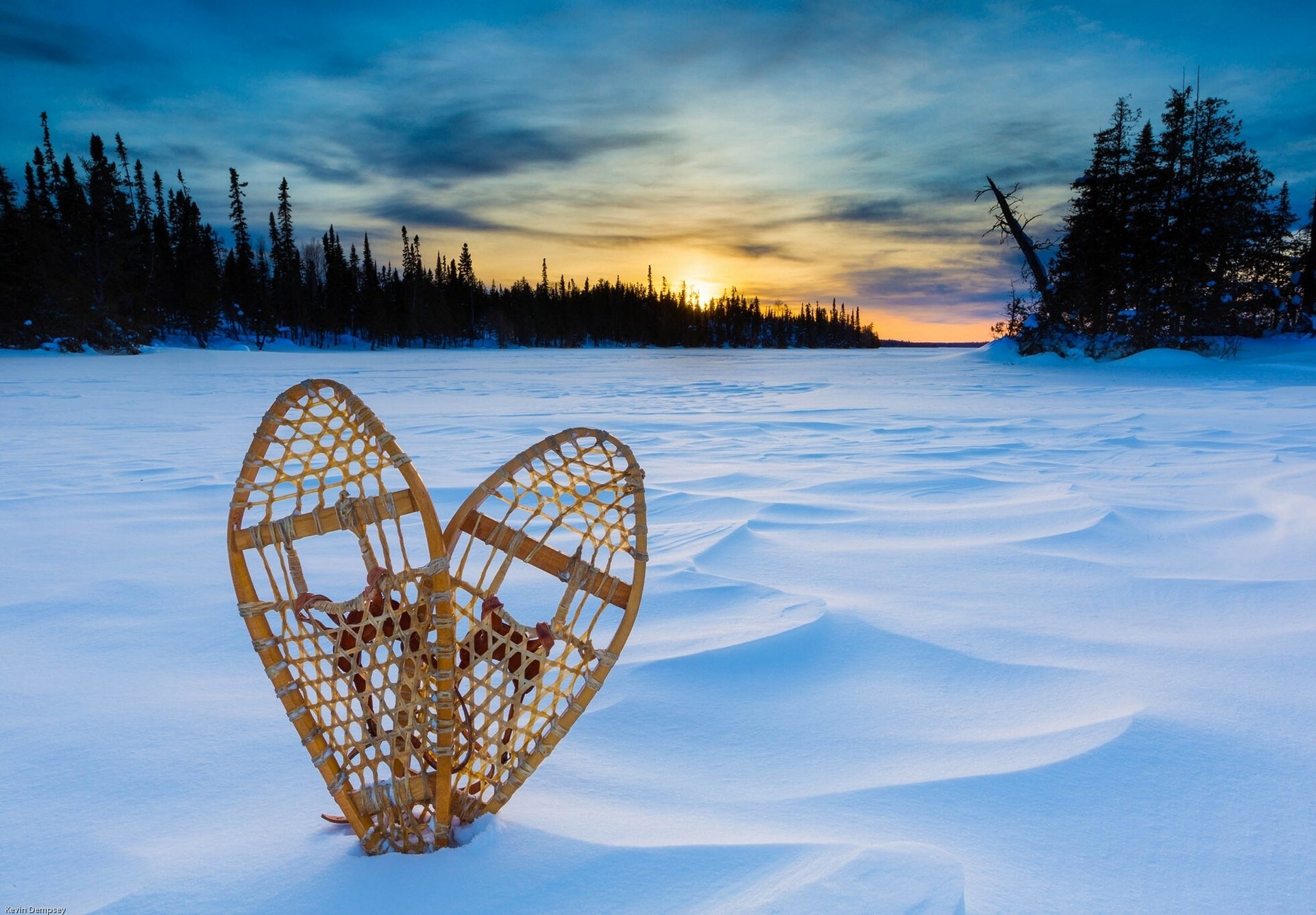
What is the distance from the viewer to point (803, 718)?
169 cm

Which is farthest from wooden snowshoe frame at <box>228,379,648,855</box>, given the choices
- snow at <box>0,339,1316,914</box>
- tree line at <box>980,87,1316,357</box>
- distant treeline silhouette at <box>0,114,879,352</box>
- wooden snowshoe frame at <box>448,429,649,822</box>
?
distant treeline silhouette at <box>0,114,879,352</box>

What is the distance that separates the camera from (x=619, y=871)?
1.15 meters

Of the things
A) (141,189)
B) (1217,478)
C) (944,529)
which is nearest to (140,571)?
(944,529)

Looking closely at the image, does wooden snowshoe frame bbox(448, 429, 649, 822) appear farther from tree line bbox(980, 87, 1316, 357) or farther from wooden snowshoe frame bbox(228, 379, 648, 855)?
tree line bbox(980, 87, 1316, 357)

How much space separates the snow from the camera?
114cm

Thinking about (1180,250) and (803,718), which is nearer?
(803,718)

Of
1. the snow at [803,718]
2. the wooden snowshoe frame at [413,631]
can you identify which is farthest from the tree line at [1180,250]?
the wooden snowshoe frame at [413,631]

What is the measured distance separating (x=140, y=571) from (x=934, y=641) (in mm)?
2836

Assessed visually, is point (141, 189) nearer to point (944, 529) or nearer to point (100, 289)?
point (100, 289)


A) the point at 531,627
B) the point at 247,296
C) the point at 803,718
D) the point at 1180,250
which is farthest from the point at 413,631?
the point at 247,296

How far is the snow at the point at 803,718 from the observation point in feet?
3.74

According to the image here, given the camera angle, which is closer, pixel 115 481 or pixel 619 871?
pixel 619 871

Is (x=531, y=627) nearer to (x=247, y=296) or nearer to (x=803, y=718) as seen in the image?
(x=803, y=718)

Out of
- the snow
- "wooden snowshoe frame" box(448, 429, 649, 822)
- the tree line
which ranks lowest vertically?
the snow
